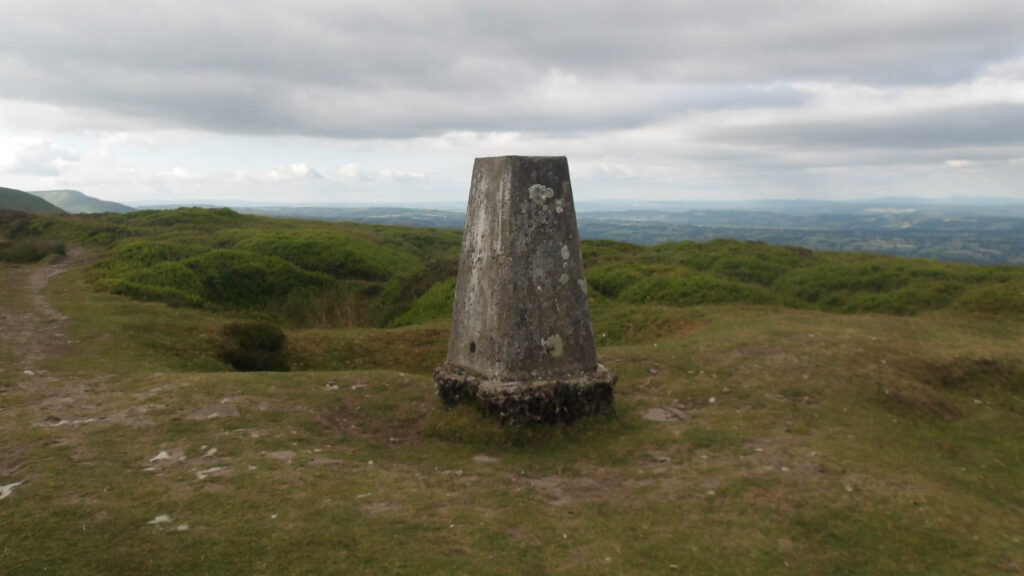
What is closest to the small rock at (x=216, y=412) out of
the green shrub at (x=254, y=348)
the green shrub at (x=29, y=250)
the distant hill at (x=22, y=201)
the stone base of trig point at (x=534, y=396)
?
the stone base of trig point at (x=534, y=396)

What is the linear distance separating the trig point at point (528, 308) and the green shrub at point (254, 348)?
23.0 feet

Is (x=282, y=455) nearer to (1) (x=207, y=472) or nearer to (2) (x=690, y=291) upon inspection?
(1) (x=207, y=472)

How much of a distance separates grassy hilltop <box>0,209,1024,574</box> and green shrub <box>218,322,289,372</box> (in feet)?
0.58

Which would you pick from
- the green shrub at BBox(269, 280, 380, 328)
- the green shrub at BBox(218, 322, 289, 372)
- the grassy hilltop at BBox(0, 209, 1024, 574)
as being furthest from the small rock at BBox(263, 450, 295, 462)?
the green shrub at BBox(269, 280, 380, 328)

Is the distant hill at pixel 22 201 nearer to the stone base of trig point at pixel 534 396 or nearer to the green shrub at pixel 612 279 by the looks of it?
the green shrub at pixel 612 279

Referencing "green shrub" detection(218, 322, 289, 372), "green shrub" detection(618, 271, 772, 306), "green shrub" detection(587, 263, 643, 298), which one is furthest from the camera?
"green shrub" detection(587, 263, 643, 298)

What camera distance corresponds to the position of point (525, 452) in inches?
323

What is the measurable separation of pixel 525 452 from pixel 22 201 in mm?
125551

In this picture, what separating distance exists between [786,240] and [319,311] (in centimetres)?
15598

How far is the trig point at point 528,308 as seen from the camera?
872 centimetres

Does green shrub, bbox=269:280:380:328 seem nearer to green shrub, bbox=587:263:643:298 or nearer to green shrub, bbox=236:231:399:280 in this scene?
green shrub, bbox=236:231:399:280

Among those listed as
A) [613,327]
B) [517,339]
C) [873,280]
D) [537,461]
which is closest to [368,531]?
[537,461]

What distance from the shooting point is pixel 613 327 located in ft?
57.6

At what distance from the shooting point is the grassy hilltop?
539 centimetres
